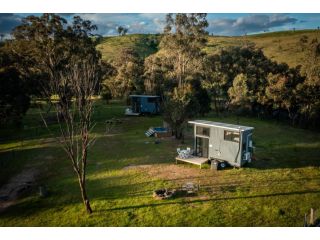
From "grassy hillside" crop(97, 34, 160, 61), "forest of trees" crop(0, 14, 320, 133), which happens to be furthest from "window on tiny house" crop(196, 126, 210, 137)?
"grassy hillside" crop(97, 34, 160, 61)

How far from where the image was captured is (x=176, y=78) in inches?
→ 1925

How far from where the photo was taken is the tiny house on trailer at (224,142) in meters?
20.3

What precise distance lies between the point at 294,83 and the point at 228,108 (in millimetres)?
9569

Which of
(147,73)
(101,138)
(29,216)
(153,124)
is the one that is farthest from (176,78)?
(29,216)

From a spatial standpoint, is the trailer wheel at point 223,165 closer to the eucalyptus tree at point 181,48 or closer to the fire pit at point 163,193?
the fire pit at point 163,193

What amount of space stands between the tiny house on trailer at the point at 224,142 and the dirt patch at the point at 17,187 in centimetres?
1197

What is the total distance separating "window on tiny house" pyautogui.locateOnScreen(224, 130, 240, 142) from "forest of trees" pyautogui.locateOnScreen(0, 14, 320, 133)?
7.75 metres

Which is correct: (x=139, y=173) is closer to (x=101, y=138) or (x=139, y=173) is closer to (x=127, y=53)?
(x=101, y=138)

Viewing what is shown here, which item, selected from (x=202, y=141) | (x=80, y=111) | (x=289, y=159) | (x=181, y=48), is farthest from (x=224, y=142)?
(x=181, y=48)

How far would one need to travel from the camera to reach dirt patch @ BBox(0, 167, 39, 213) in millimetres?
17531

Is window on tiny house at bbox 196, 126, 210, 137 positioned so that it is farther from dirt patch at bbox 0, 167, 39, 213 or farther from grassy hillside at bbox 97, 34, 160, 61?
grassy hillside at bbox 97, 34, 160, 61

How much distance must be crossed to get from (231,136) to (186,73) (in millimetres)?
28445

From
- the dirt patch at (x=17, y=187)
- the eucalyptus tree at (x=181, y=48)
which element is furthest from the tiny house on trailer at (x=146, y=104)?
the dirt patch at (x=17, y=187)

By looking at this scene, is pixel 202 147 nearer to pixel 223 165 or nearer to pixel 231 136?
pixel 223 165
